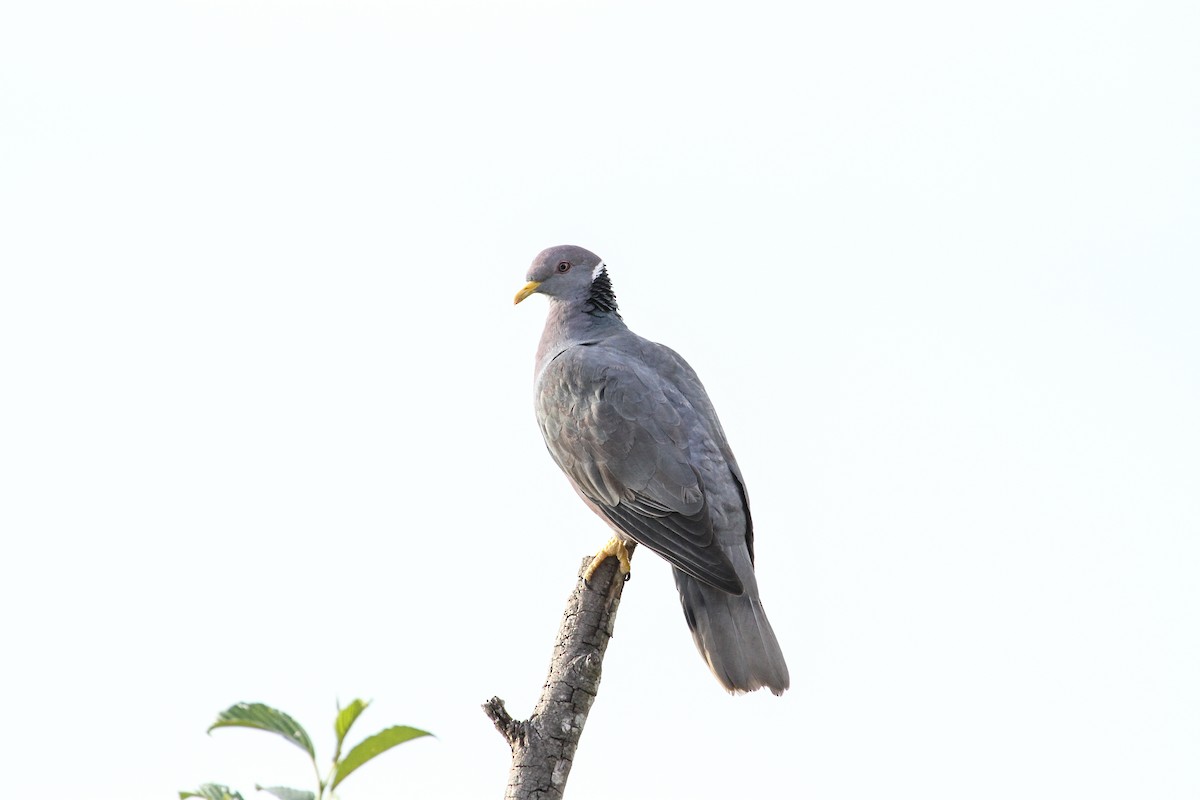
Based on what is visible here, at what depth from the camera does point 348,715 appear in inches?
70.1

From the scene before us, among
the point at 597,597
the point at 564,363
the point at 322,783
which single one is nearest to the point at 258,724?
the point at 322,783

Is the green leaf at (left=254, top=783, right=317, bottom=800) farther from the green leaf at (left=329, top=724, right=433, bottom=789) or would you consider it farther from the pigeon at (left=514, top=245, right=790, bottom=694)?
the pigeon at (left=514, top=245, right=790, bottom=694)

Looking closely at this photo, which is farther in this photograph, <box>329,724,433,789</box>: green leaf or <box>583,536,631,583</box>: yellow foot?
<box>583,536,631,583</box>: yellow foot

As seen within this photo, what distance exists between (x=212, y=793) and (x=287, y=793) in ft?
0.35

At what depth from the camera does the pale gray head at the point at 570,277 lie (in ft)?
23.3

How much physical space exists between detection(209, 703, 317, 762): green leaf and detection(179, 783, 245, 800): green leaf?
0.09 m

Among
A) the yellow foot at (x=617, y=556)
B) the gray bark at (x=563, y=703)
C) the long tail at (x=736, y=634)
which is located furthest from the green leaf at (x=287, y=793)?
the long tail at (x=736, y=634)

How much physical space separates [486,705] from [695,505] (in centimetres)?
173

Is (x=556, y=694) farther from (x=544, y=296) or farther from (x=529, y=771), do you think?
(x=544, y=296)

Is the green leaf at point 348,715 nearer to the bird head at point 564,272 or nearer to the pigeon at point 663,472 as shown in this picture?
the pigeon at point 663,472

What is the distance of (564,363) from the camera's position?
6332mm

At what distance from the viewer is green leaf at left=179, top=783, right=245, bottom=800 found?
1.53 meters

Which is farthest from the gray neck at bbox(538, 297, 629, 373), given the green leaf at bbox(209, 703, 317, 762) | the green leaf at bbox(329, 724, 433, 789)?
the green leaf at bbox(209, 703, 317, 762)

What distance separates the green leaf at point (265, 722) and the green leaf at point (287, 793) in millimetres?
47
